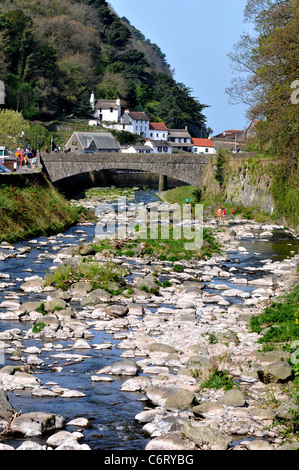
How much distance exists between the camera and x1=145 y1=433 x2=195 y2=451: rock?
43.0 feet

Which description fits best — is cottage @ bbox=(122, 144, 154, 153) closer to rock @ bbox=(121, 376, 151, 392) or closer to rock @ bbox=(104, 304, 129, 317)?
rock @ bbox=(104, 304, 129, 317)

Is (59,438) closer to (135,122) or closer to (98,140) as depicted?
(98,140)

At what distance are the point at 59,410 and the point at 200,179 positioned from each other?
62.3m

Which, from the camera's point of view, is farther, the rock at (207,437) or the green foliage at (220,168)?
the green foliage at (220,168)

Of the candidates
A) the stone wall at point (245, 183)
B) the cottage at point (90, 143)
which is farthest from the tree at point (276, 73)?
the cottage at point (90, 143)

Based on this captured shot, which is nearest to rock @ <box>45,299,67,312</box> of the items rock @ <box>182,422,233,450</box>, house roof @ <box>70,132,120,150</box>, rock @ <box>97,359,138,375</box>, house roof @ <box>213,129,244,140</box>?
rock @ <box>97,359,138,375</box>

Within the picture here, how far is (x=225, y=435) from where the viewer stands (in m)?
13.6

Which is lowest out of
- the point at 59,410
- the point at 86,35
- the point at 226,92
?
the point at 59,410

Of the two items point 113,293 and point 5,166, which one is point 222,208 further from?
point 113,293

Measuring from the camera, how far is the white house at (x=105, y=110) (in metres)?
134

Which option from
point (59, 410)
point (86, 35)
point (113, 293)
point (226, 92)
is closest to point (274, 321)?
point (113, 293)

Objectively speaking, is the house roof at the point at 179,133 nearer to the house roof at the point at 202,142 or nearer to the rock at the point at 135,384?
the house roof at the point at 202,142

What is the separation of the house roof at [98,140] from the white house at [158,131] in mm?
24649

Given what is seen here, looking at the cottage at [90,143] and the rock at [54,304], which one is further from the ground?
the cottage at [90,143]
